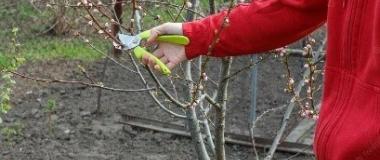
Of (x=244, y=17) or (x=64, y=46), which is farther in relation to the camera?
(x=64, y=46)

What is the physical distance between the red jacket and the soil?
2.70m

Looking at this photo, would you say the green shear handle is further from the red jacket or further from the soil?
the soil

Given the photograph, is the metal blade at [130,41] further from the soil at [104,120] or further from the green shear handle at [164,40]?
the soil at [104,120]

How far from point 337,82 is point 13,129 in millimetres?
3616

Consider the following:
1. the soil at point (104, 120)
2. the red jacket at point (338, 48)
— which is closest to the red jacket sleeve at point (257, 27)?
the red jacket at point (338, 48)

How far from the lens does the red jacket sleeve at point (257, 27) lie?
1962 millimetres

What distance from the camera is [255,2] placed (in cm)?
204

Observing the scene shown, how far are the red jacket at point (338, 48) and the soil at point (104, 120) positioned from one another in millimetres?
2699

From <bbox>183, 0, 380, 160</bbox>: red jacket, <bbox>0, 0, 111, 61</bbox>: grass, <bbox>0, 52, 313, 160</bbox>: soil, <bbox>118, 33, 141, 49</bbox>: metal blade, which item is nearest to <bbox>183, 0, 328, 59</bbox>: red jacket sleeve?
<bbox>183, 0, 380, 160</bbox>: red jacket

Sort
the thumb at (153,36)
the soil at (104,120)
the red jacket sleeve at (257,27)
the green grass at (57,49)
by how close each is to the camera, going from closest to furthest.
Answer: the red jacket sleeve at (257,27), the thumb at (153,36), the soil at (104,120), the green grass at (57,49)

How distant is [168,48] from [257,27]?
0.26 m

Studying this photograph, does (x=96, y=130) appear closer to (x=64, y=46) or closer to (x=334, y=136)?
(x=64, y=46)

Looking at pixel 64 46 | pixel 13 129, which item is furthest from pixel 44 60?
pixel 13 129

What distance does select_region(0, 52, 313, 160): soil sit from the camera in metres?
4.75
